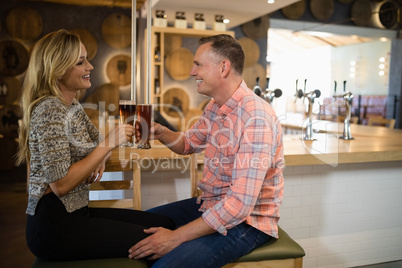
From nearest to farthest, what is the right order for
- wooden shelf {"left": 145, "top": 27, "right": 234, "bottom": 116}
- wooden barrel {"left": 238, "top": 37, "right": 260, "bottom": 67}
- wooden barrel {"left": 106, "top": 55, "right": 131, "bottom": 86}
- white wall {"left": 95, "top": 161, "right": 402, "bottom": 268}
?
white wall {"left": 95, "top": 161, "right": 402, "bottom": 268} < wooden shelf {"left": 145, "top": 27, "right": 234, "bottom": 116} < wooden barrel {"left": 106, "top": 55, "right": 131, "bottom": 86} < wooden barrel {"left": 238, "top": 37, "right": 260, "bottom": 67}

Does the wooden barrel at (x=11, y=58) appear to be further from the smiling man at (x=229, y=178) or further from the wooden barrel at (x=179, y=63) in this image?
the smiling man at (x=229, y=178)

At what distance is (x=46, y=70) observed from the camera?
1.46 meters

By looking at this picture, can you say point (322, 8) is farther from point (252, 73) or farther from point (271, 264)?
point (271, 264)

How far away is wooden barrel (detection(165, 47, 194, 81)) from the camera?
6.04m

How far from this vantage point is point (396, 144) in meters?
2.82

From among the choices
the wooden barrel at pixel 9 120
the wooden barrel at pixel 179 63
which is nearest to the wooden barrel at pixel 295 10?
the wooden barrel at pixel 179 63

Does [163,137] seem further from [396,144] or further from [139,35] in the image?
[139,35]

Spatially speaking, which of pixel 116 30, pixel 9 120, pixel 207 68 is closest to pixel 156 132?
pixel 207 68

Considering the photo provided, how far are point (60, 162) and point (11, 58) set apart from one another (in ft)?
15.4

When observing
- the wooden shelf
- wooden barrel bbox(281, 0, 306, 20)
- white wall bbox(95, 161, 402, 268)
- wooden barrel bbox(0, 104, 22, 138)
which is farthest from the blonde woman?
wooden barrel bbox(281, 0, 306, 20)

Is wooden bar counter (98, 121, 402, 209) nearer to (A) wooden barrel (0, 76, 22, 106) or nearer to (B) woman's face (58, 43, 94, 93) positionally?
(B) woman's face (58, 43, 94, 93)

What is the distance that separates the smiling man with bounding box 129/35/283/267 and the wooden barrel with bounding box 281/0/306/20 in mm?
5706

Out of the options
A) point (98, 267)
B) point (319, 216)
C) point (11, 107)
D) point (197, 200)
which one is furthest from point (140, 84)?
point (98, 267)

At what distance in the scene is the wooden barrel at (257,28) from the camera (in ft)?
21.5
